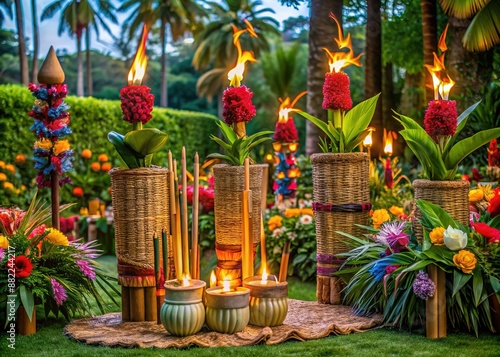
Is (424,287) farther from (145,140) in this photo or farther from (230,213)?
(145,140)

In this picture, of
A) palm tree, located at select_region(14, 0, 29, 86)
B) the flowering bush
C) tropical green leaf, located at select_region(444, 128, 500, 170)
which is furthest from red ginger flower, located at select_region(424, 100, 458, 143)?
palm tree, located at select_region(14, 0, 29, 86)

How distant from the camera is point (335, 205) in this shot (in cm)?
466

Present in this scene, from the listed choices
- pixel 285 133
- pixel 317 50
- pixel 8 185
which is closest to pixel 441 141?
pixel 285 133

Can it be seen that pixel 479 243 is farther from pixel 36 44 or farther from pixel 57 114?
pixel 36 44

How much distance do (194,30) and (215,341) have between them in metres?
25.1

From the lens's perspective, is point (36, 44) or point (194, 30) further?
point (194, 30)

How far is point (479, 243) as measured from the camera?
404 centimetres

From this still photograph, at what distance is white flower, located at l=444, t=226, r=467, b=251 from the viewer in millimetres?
3775

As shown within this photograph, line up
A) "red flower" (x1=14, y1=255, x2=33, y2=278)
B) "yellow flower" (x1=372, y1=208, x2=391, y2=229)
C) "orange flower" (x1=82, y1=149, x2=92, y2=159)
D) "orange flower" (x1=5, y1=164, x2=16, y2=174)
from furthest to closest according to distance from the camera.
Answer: "orange flower" (x1=82, y1=149, x2=92, y2=159) → "orange flower" (x1=5, y1=164, x2=16, y2=174) → "yellow flower" (x1=372, y1=208, x2=391, y2=229) → "red flower" (x1=14, y1=255, x2=33, y2=278)

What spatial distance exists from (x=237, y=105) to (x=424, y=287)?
69.8 inches

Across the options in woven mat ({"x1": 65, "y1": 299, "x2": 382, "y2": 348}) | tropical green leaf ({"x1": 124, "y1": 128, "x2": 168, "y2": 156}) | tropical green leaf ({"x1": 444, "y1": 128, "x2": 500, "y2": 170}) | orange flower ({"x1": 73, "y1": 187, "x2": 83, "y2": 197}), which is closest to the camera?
woven mat ({"x1": 65, "y1": 299, "x2": 382, "y2": 348})

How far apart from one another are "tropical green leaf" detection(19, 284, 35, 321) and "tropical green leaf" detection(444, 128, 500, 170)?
2642 mm

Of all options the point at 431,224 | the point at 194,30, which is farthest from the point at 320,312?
the point at 194,30

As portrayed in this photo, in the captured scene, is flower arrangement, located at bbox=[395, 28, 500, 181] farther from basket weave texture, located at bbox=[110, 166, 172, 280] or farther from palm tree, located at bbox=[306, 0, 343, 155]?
palm tree, located at bbox=[306, 0, 343, 155]
